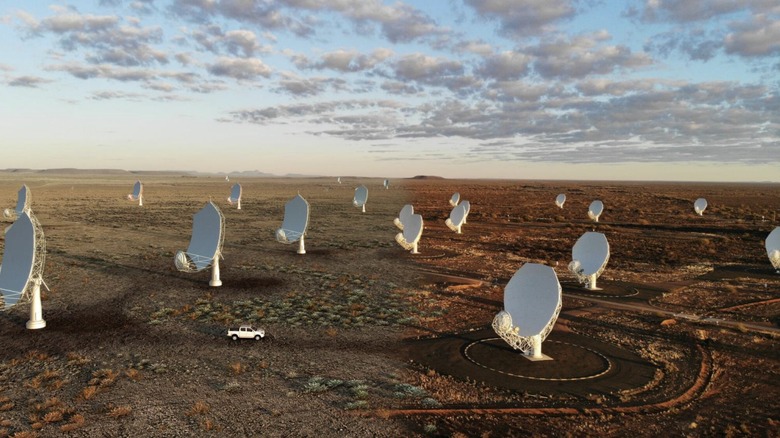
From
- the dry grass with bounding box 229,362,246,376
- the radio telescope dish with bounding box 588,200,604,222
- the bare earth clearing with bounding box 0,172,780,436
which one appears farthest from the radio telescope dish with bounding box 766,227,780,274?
the dry grass with bounding box 229,362,246,376

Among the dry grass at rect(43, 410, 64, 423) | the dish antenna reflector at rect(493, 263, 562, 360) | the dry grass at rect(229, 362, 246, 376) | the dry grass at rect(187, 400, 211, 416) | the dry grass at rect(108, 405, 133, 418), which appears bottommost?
the dry grass at rect(43, 410, 64, 423)

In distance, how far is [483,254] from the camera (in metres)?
50.0

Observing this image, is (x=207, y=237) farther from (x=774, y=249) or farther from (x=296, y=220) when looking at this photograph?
(x=774, y=249)

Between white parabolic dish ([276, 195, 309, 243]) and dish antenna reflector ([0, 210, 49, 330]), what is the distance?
21.2m

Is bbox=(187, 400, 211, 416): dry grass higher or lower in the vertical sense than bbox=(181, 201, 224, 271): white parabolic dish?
lower

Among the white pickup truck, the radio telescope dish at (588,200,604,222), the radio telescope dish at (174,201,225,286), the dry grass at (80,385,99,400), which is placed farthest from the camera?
the radio telescope dish at (588,200,604,222)

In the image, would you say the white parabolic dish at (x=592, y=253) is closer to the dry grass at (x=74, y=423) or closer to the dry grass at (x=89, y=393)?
the dry grass at (x=89, y=393)

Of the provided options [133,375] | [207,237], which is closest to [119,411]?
[133,375]

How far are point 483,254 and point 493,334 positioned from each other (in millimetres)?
24583

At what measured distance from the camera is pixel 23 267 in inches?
955

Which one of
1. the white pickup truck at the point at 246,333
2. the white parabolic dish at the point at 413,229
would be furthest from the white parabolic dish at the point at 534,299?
the white parabolic dish at the point at 413,229

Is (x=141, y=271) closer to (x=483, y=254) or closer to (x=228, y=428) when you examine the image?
(x=228, y=428)

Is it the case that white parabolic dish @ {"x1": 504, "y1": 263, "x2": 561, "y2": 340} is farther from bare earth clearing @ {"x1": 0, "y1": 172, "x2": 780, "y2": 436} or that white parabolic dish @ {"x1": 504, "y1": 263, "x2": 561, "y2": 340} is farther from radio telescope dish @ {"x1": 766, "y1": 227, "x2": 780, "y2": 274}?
radio telescope dish @ {"x1": 766, "y1": 227, "x2": 780, "y2": 274}

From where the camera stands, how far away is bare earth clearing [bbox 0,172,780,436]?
55.9 feet
